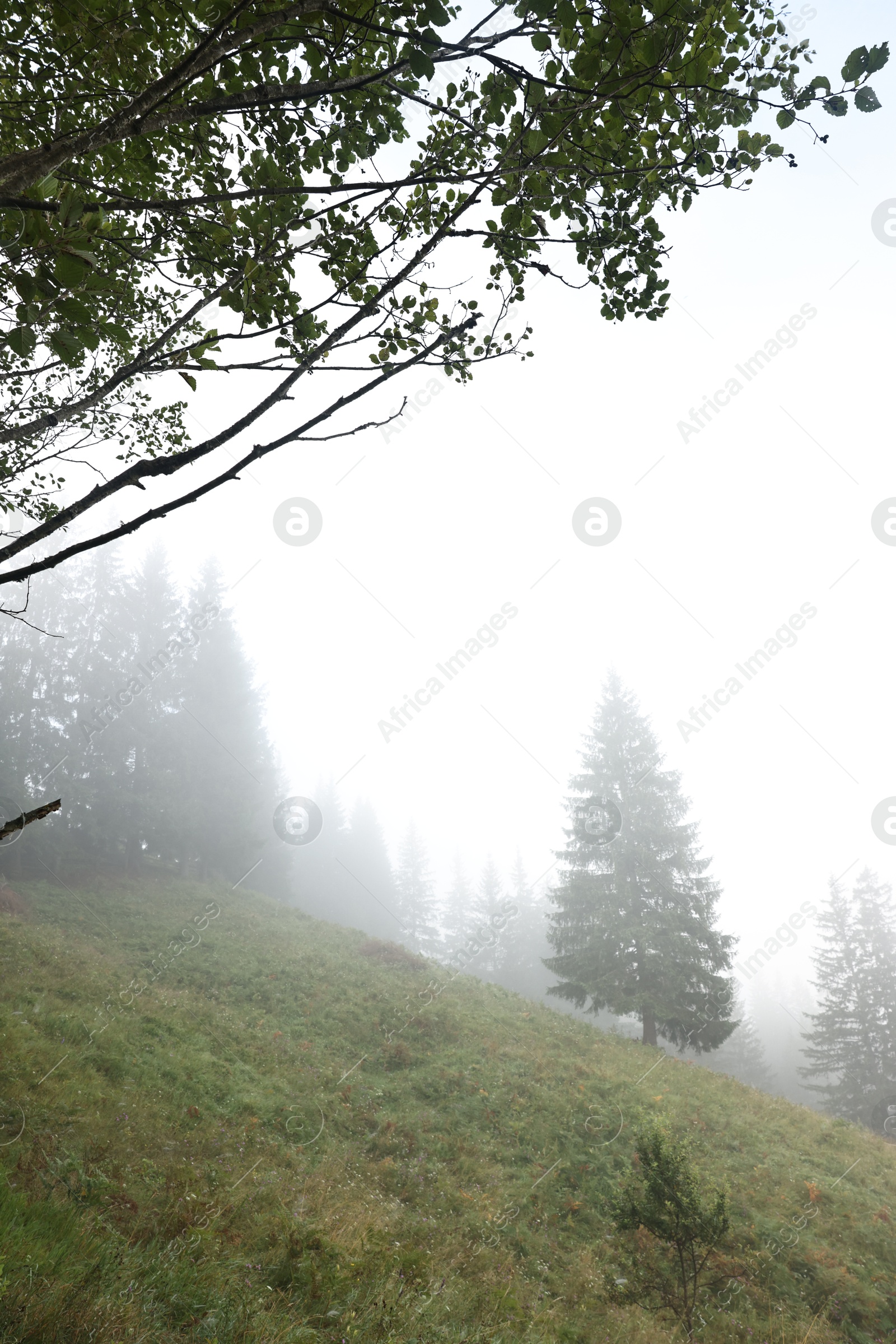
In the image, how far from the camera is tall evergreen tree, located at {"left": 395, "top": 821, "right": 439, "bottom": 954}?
43656 mm

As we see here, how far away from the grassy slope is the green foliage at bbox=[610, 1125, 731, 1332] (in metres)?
0.41

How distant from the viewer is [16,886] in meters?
17.9

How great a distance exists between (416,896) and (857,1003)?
3059 centimetres

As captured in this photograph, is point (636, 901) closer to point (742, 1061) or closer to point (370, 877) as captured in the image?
point (742, 1061)

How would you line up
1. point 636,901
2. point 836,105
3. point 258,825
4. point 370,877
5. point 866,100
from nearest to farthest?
point 866,100 < point 836,105 < point 636,901 < point 258,825 < point 370,877

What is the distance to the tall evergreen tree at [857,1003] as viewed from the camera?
2366 centimetres

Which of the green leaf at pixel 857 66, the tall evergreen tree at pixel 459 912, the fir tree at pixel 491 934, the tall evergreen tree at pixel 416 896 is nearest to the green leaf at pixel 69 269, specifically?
the green leaf at pixel 857 66

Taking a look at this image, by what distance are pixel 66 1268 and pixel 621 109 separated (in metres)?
6.42

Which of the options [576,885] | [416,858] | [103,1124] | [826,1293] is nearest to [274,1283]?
[103,1124]

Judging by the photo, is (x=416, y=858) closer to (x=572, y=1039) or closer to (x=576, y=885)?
(x=576, y=885)

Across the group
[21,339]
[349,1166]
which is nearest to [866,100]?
[21,339]

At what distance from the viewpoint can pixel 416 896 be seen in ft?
153

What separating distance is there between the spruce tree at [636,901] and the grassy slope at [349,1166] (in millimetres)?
2628

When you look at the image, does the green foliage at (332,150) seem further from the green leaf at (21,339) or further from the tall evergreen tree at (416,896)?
the tall evergreen tree at (416,896)
